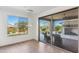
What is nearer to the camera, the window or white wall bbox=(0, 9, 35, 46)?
white wall bbox=(0, 9, 35, 46)

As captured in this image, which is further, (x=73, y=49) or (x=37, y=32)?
(x=37, y=32)

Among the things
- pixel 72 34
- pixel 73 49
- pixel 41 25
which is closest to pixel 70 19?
pixel 72 34

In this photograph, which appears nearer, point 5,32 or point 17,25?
point 5,32

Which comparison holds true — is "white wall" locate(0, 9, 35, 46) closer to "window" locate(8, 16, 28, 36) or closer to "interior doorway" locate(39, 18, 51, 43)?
"window" locate(8, 16, 28, 36)

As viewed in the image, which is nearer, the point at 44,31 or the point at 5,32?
the point at 5,32

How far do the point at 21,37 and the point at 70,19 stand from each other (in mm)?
2924

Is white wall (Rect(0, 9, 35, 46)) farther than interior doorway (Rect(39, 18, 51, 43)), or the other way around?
interior doorway (Rect(39, 18, 51, 43))

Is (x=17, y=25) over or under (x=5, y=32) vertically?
over

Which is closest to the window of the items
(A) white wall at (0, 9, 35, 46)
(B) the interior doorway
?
(A) white wall at (0, 9, 35, 46)

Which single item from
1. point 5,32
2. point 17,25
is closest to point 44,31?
point 17,25

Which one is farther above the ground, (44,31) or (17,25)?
(17,25)

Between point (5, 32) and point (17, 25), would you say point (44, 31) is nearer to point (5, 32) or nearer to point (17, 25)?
point (17, 25)
